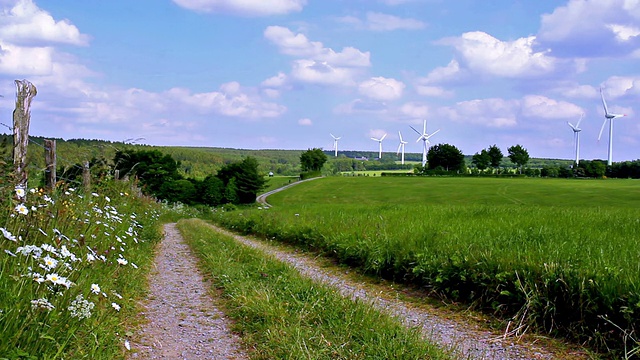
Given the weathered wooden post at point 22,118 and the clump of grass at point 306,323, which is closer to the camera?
the clump of grass at point 306,323

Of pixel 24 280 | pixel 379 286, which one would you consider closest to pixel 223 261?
pixel 379 286

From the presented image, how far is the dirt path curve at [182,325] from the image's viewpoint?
178 inches

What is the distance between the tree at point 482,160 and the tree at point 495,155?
87cm

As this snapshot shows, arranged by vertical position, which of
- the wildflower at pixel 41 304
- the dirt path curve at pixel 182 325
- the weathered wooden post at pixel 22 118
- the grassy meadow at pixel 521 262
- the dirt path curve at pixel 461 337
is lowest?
the dirt path curve at pixel 182 325

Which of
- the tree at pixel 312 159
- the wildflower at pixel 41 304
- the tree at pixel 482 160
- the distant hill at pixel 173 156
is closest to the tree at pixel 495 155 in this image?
the tree at pixel 482 160

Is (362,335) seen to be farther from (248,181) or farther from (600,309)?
(248,181)

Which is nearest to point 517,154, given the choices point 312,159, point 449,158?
point 449,158

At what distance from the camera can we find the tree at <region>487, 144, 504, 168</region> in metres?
144

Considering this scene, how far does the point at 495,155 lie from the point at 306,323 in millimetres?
148849

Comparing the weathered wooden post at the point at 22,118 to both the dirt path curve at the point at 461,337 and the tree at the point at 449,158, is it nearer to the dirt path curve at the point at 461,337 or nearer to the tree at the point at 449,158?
the dirt path curve at the point at 461,337

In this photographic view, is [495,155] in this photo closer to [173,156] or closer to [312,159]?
[312,159]

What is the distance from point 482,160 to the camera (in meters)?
144

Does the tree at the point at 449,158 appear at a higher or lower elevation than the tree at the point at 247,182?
higher

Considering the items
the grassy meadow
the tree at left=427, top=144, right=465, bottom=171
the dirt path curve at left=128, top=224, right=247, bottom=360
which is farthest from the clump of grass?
the tree at left=427, top=144, right=465, bottom=171
